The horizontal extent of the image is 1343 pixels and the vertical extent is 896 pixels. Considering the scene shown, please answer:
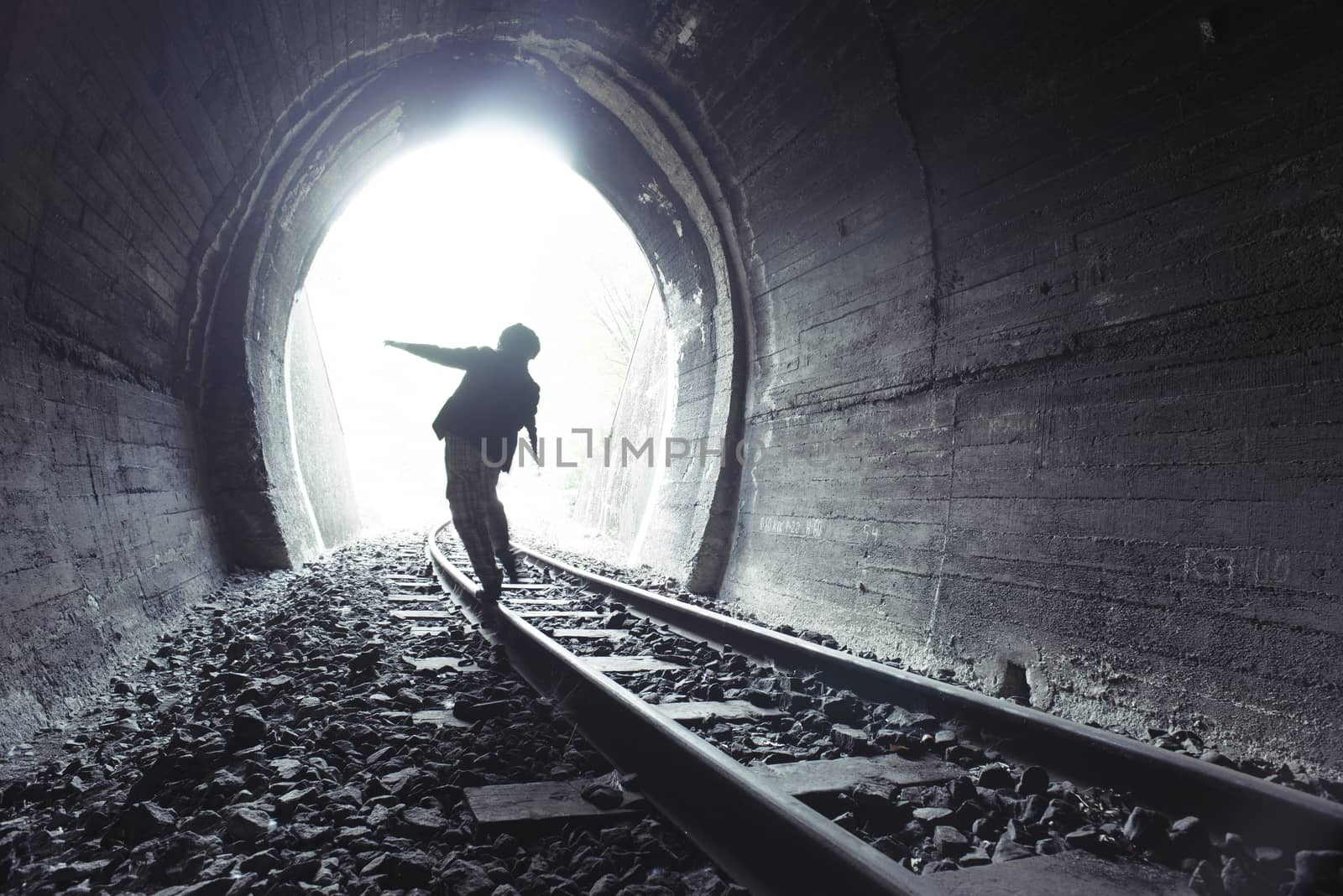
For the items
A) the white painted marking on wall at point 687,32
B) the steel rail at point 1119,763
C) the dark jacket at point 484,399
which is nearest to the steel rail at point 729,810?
the steel rail at point 1119,763

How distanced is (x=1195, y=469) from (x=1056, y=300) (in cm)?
101

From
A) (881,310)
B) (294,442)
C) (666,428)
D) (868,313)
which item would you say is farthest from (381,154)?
(881,310)

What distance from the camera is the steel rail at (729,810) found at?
1429 millimetres

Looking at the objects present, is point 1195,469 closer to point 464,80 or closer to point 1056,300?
point 1056,300

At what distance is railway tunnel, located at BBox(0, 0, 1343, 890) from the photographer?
2.57m

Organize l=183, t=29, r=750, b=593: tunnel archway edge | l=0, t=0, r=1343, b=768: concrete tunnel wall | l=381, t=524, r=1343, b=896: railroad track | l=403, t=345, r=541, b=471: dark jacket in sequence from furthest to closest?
l=183, t=29, r=750, b=593: tunnel archway edge → l=403, t=345, r=541, b=471: dark jacket → l=0, t=0, r=1343, b=768: concrete tunnel wall → l=381, t=524, r=1343, b=896: railroad track

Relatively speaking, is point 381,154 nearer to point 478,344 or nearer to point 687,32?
point 687,32

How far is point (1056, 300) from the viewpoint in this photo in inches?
133

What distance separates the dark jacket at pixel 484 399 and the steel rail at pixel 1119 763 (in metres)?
2.78

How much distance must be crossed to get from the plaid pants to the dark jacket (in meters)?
0.09

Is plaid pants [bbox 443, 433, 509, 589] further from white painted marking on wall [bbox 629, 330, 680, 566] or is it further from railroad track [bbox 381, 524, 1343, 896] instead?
white painted marking on wall [bbox 629, 330, 680, 566]

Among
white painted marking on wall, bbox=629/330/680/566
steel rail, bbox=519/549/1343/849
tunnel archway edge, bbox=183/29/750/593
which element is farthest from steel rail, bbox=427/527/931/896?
white painted marking on wall, bbox=629/330/680/566

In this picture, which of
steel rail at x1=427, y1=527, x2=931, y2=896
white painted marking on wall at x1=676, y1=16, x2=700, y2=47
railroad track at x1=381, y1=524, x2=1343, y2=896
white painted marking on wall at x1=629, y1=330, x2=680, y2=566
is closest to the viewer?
steel rail at x1=427, y1=527, x2=931, y2=896

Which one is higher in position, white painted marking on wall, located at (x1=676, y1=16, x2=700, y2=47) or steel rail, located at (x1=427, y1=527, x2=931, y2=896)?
white painted marking on wall, located at (x1=676, y1=16, x2=700, y2=47)
